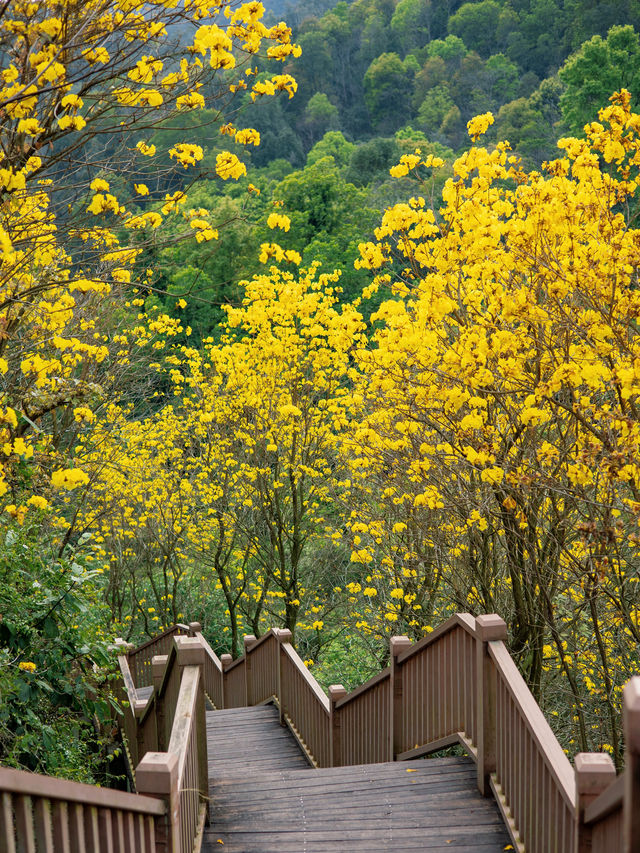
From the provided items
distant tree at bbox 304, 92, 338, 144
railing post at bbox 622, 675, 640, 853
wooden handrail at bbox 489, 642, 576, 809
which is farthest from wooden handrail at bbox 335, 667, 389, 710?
distant tree at bbox 304, 92, 338, 144

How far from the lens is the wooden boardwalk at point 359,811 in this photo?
4.01m

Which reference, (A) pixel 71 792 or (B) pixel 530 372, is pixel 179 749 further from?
(B) pixel 530 372

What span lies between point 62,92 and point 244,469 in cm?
976

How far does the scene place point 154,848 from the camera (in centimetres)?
304

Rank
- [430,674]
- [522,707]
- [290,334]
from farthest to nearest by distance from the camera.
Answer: [290,334], [430,674], [522,707]

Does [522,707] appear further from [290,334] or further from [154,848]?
[290,334]

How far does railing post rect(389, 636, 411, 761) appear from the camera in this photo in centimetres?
591

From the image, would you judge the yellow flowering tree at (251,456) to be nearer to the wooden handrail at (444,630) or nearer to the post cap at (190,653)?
the wooden handrail at (444,630)

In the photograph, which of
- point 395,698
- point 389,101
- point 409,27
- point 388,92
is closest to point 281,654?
point 395,698

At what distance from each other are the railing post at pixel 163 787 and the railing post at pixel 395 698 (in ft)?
9.87

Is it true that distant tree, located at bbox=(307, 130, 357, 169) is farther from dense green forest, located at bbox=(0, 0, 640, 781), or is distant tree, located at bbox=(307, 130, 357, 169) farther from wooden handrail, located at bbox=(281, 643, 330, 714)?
wooden handrail, located at bbox=(281, 643, 330, 714)

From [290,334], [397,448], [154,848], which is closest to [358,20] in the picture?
[290,334]

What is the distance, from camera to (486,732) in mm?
4422

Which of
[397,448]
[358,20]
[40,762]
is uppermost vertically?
[358,20]
